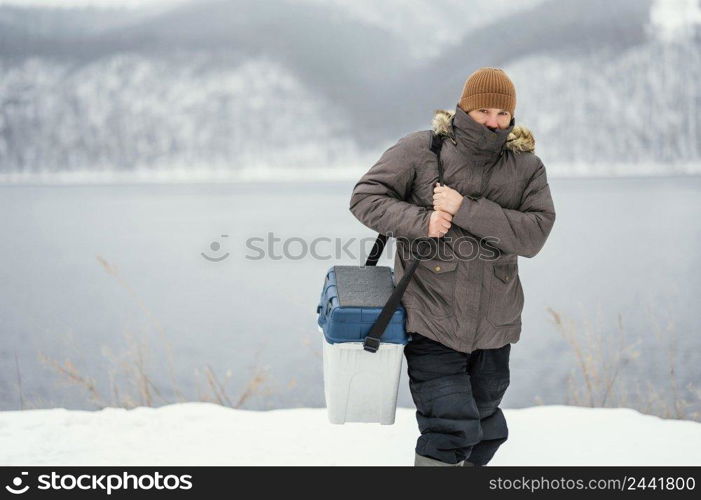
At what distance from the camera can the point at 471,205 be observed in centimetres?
170

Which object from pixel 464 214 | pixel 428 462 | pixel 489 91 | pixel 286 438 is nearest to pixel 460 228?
pixel 464 214

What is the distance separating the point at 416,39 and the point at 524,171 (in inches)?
144

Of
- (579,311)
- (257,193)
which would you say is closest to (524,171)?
(579,311)

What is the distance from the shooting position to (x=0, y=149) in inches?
207

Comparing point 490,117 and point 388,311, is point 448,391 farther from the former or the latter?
point 490,117

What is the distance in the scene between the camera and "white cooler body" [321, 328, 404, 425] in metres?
1.84

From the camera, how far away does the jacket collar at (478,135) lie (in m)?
1.71

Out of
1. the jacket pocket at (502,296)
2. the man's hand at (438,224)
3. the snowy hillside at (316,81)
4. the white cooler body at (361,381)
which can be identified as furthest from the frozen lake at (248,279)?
the man's hand at (438,224)

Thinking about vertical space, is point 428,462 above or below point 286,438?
above

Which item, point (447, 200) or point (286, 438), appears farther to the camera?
point (286, 438)

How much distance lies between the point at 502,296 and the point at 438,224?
11.7 inches

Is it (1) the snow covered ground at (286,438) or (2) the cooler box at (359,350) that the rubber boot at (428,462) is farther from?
(1) the snow covered ground at (286,438)

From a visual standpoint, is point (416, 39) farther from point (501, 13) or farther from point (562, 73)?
point (562, 73)
